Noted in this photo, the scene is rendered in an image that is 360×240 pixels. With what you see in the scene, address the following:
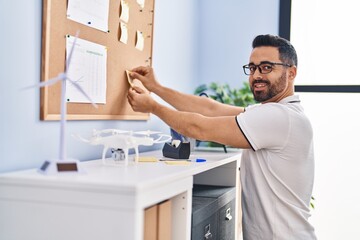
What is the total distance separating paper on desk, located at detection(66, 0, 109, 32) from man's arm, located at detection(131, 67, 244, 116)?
13.4 inches

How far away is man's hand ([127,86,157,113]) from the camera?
1.92 m

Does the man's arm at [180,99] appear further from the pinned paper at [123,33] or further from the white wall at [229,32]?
the white wall at [229,32]

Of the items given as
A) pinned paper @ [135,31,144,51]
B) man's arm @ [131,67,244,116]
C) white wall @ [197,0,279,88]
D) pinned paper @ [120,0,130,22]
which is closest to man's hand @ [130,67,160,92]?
man's arm @ [131,67,244,116]

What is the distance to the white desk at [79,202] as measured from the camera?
1.15 m

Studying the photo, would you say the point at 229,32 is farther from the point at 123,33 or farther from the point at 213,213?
the point at 213,213

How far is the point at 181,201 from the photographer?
1.51m

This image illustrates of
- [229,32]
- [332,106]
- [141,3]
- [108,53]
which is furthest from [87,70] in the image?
[332,106]

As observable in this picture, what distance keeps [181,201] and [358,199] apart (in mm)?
1940

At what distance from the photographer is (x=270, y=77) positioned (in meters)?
1.99

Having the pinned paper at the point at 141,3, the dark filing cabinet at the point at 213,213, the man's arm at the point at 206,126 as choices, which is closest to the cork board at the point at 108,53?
the pinned paper at the point at 141,3

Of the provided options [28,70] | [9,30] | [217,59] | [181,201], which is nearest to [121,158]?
[181,201]

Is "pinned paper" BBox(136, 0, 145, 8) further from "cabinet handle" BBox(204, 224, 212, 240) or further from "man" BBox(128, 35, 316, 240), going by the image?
"cabinet handle" BBox(204, 224, 212, 240)

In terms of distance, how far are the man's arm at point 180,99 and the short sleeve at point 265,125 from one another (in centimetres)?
50

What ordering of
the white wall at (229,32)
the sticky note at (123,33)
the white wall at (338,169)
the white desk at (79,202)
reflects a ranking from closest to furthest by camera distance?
the white desk at (79,202), the sticky note at (123,33), the white wall at (338,169), the white wall at (229,32)
